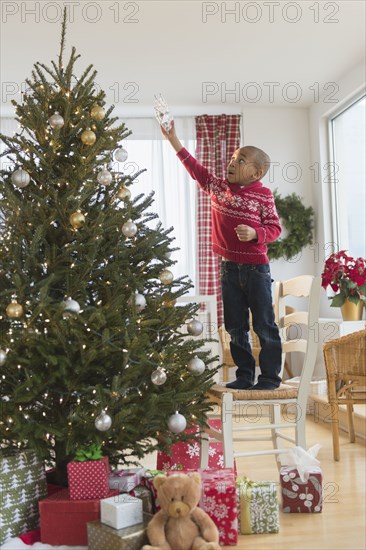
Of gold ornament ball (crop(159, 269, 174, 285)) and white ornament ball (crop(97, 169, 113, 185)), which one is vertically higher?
white ornament ball (crop(97, 169, 113, 185))

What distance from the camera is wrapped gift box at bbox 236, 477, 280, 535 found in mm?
2400

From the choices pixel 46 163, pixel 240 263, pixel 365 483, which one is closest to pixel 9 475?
pixel 46 163

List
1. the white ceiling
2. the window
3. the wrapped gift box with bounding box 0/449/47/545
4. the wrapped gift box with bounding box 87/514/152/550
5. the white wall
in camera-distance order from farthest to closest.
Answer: the white wall < the window < the white ceiling < the wrapped gift box with bounding box 0/449/47/545 < the wrapped gift box with bounding box 87/514/152/550

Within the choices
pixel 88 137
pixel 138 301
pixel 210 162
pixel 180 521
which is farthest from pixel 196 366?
pixel 210 162

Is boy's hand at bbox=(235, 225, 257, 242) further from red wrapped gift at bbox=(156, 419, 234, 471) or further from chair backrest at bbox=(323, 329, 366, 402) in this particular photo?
chair backrest at bbox=(323, 329, 366, 402)

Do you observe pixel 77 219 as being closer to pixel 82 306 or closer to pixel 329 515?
pixel 82 306

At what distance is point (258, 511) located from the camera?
94.8 inches

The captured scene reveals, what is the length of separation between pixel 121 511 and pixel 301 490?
0.93 meters

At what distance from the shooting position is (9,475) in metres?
2.17

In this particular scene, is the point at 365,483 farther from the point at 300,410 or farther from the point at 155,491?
the point at 155,491

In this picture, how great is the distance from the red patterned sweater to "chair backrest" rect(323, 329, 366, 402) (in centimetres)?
97

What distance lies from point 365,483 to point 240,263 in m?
1.19

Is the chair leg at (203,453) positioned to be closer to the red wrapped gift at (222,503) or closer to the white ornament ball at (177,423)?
the red wrapped gift at (222,503)

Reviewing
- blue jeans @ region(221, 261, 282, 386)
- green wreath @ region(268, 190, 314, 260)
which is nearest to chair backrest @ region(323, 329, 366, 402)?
blue jeans @ region(221, 261, 282, 386)
